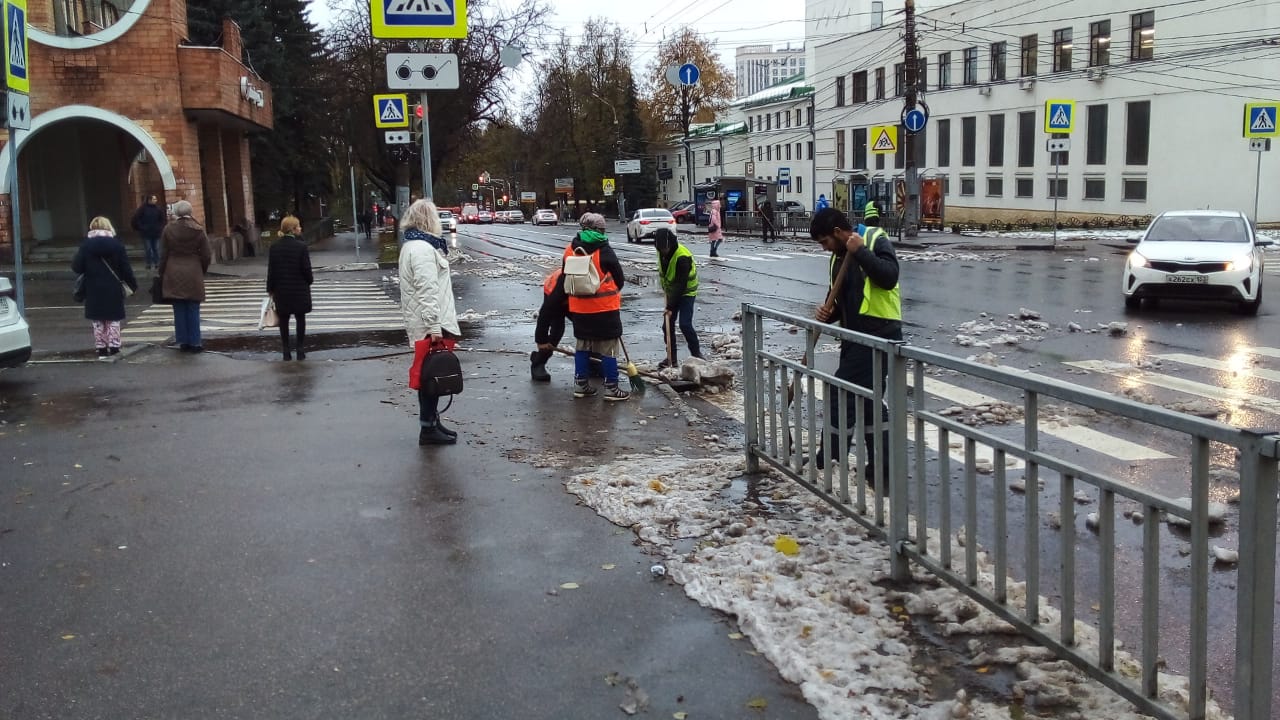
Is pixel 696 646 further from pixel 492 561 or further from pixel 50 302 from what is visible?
pixel 50 302

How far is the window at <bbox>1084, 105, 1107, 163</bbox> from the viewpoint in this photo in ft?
160

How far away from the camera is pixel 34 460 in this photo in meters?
7.81

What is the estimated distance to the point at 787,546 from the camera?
5574mm

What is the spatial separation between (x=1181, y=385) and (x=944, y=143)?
5186 centimetres

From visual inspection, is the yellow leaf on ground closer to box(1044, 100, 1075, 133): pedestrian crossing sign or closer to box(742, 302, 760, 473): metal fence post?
box(742, 302, 760, 473): metal fence post

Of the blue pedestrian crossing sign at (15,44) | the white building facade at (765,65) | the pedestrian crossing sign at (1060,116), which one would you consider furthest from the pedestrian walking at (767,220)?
the white building facade at (765,65)

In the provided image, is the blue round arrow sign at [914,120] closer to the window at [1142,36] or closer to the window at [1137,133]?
the window at [1137,133]

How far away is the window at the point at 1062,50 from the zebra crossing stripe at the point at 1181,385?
4365 cm

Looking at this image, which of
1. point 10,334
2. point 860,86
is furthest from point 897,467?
point 860,86

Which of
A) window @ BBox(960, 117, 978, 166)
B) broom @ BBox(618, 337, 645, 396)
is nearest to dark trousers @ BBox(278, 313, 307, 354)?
broom @ BBox(618, 337, 645, 396)

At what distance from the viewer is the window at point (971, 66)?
56781 millimetres

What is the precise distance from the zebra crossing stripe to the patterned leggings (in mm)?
10345

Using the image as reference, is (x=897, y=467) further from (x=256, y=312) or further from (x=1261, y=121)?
(x=1261, y=121)

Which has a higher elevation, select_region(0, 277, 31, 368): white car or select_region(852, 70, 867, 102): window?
select_region(852, 70, 867, 102): window
